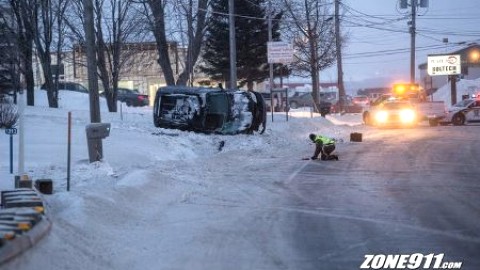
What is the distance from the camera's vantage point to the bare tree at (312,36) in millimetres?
48156

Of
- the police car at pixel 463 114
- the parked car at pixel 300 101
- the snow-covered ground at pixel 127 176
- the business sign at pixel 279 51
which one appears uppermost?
the business sign at pixel 279 51

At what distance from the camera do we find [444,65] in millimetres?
55156

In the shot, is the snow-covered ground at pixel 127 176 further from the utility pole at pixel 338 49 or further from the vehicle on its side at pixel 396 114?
the utility pole at pixel 338 49

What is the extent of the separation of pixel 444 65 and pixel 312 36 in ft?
44.3

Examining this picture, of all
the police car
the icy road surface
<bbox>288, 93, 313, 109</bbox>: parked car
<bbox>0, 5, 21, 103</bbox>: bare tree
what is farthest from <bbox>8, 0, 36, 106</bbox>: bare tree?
<bbox>288, 93, 313, 109</bbox>: parked car

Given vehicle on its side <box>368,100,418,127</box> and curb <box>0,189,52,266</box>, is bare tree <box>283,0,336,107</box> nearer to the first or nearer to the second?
vehicle on its side <box>368,100,418,127</box>

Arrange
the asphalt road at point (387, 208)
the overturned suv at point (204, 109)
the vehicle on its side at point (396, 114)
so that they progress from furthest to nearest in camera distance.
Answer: the vehicle on its side at point (396, 114), the overturned suv at point (204, 109), the asphalt road at point (387, 208)

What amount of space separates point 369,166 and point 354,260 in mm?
9732

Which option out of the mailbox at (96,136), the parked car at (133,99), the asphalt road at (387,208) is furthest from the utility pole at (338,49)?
the mailbox at (96,136)

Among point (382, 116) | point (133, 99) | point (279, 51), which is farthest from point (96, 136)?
point (133, 99)

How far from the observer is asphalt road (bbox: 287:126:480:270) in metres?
7.70

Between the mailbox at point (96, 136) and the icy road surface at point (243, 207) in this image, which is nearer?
the icy road surface at point (243, 207)

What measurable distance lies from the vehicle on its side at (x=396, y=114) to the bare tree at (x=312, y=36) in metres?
12.2

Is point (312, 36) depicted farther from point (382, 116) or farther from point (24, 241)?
point (24, 241)
